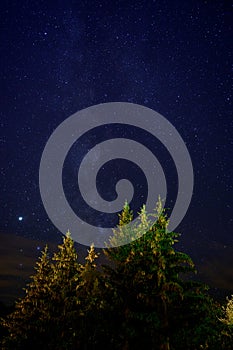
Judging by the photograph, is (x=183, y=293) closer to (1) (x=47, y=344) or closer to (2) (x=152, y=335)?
(2) (x=152, y=335)

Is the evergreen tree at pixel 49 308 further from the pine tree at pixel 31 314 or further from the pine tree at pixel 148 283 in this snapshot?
the pine tree at pixel 148 283

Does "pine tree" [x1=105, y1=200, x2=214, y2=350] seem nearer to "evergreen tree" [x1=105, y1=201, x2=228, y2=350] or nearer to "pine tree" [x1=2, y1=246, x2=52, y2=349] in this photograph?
"evergreen tree" [x1=105, y1=201, x2=228, y2=350]

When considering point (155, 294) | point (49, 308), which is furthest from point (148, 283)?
point (49, 308)

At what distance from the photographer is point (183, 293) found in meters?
17.1

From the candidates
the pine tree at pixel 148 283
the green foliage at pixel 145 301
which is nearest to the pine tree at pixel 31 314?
the green foliage at pixel 145 301

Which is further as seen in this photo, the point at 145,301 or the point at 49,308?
the point at 49,308

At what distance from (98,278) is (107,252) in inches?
58.3

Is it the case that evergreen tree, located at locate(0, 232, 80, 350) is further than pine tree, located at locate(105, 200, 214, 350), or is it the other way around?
evergreen tree, located at locate(0, 232, 80, 350)

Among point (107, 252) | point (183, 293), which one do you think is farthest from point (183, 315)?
point (107, 252)

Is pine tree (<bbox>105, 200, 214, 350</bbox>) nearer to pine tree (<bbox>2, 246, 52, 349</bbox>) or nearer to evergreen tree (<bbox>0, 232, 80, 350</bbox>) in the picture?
evergreen tree (<bbox>0, 232, 80, 350</bbox>)

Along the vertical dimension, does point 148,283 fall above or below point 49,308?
below

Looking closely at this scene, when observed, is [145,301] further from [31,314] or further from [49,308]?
[31,314]

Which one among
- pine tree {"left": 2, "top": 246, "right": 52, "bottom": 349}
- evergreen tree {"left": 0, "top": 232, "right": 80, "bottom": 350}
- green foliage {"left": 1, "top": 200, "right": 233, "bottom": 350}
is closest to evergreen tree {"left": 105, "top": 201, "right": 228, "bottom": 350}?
green foliage {"left": 1, "top": 200, "right": 233, "bottom": 350}

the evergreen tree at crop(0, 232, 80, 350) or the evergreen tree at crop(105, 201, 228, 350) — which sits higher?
the evergreen tree at crop(0, 232, 80, 350)
